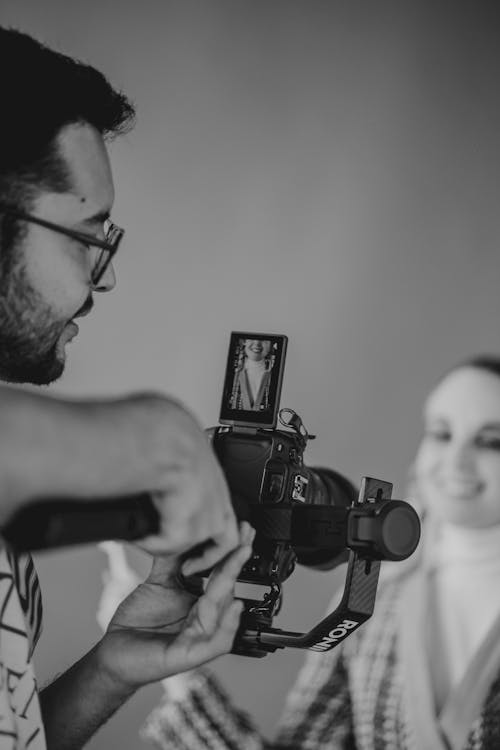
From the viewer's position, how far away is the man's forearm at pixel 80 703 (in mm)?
801

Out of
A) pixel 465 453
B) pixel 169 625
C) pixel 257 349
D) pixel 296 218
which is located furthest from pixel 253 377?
pixel 296 218

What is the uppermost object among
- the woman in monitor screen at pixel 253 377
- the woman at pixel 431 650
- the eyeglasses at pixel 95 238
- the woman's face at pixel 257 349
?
the eyeglasses at pixel 95 238

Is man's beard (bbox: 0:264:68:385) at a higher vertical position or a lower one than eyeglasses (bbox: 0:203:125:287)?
lower

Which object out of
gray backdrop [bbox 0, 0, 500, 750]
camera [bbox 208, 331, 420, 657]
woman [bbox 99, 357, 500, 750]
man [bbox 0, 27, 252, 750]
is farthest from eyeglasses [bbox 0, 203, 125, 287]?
gray backdrop [bbox 0, 0, 500, 750]

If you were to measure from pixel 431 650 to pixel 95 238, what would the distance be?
0.90 m

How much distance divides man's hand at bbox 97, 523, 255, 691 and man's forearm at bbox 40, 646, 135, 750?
2 cm

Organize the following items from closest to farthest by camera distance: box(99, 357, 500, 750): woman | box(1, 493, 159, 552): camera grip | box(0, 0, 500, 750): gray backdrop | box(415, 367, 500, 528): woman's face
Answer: box(1, 493, 159, 552): camera grip
box(99, 357, 500, 750): woman
box(415, 367, 500, 528): woman's face
box(0, 0, 500, 750): gray backdrop

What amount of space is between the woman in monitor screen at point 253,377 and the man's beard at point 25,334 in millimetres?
173

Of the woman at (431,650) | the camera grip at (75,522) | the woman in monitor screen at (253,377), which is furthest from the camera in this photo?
the woman at (431,650)

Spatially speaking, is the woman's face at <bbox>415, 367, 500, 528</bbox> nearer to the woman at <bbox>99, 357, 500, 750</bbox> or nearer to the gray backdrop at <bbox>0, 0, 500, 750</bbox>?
the woman at <bbox>99, 357, 500, 750</bbox>

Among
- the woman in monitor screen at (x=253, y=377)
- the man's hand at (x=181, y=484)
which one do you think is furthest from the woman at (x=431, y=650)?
the man's hand at (x=181, y=484)

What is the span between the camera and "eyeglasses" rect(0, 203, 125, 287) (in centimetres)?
70

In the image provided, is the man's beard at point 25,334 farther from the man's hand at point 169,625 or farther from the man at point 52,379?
the man's hand at point 169,625

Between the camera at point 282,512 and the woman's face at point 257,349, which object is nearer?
the camera at point 282,512
